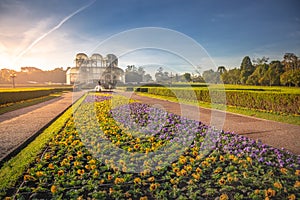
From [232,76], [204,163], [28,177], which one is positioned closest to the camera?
[28,177]

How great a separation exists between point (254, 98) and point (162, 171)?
9.12 m

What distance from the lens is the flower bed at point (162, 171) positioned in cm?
253

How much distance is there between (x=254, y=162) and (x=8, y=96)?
15.1 m

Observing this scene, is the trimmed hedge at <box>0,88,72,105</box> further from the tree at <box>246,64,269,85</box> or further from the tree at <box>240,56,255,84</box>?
the tree at <box>240,56,255,84</box>

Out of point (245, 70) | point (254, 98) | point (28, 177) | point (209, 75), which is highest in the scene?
point (245, 70)

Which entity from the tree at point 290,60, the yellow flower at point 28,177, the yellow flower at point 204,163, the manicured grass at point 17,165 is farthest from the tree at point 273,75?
the yellow flower at point 28,177

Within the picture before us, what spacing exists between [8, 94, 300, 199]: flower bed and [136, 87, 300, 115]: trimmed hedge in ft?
19.0

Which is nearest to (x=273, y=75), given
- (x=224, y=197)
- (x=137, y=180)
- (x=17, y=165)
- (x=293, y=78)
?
(x=293, y=78)

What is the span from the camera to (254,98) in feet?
35.1

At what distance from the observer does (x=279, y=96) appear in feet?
30.8

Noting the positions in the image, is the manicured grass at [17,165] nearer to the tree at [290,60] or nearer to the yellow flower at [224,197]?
the yellow flower at [224,197]

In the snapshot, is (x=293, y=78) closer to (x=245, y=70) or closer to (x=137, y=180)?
(x=245, y=70)

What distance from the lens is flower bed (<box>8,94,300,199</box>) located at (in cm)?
253

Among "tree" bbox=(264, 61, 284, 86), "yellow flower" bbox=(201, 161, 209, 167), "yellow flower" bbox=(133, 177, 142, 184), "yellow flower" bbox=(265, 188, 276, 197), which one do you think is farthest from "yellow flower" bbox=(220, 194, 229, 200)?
"tree" bbox=(264, 61, 284, 86)
